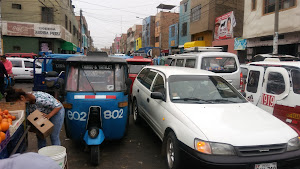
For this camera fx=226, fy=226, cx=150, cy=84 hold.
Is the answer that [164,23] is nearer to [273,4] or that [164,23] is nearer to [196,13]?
[196,13]

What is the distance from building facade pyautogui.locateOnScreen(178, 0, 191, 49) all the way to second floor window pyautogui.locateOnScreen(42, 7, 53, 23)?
633 inches

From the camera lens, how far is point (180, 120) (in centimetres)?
364

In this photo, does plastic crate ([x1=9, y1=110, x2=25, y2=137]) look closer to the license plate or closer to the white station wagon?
the white station wagon

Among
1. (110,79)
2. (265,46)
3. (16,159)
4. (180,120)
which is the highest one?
(265,46)

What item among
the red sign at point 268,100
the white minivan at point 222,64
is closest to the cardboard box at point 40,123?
the red sign at point 268,100

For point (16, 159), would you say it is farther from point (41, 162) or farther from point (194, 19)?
point (194, 19)

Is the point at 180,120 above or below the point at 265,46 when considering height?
below

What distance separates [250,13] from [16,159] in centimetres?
1807

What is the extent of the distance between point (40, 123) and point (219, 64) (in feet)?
20.1

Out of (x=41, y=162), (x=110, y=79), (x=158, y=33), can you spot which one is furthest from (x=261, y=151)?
(x=158, y=33)

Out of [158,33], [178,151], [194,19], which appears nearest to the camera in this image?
[178,151]

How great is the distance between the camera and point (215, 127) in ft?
10.8

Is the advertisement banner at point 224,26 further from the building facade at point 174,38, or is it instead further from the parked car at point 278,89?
the parked car at point 278,89

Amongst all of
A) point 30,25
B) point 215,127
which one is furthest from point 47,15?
point 215,127
